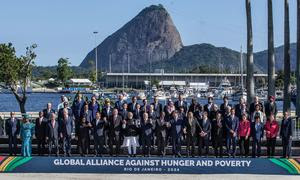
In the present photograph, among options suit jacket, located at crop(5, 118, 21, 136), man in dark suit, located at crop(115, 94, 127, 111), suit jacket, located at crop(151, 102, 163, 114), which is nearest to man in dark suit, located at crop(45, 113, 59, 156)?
suit jacket, located at crop(5, 118, 21, 136)

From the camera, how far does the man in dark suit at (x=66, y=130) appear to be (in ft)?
77.2

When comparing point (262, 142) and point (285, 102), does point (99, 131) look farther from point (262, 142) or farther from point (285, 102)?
point (285, 102)

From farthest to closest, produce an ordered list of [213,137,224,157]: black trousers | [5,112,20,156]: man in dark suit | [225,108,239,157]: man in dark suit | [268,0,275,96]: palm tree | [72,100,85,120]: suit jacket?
[268,0,275,96]: palm tree
[5,112,20,156]: man in dark suit
[72,100,85,120]: suit jacket
[213,137,224,157]: black trousers
[225,108,239,157]: man in dark suit

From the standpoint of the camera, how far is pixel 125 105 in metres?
23.8

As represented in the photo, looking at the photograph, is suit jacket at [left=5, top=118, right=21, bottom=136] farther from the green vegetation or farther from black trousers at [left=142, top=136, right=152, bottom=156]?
the green vegetation

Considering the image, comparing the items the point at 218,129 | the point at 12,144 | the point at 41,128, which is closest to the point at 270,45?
the point at 218,129

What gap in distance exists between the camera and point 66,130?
23.7m

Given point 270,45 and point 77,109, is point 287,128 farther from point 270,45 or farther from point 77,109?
point 270,45

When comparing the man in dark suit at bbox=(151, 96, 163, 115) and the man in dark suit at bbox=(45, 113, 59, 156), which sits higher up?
the man in dark suit at bbox=(151, 96, 163, 115)

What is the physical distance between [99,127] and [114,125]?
564 mm

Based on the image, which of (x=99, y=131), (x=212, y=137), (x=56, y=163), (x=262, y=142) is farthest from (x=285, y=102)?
(x=56, y=163)

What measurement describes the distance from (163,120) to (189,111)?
1.11 metres

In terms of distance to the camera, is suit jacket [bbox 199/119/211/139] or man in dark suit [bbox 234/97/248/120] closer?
suit jacket [bbox 199/119/211/139]

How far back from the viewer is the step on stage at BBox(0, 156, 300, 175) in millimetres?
20516
